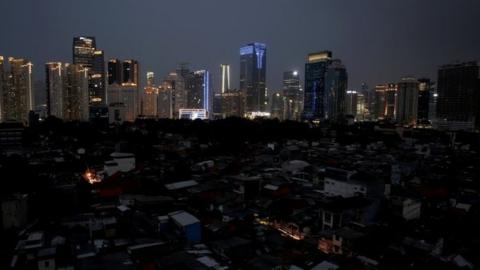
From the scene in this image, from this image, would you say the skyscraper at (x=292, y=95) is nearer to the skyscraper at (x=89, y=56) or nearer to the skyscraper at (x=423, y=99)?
the skyscraper at (x=423, y=99)

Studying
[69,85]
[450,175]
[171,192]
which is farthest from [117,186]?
[69,85]

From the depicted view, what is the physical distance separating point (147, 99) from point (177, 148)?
34.4m

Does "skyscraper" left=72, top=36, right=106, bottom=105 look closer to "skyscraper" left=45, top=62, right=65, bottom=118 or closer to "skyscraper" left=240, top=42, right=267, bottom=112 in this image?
"skyscraper" left=45, top=62, right=65, bottom=118

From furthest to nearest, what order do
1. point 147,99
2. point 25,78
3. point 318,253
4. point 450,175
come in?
point 147,99, point 25,78, point 450,175, point 318,253

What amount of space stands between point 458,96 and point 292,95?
3793 cm

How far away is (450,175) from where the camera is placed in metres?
15.2

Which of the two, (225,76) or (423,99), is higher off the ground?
(225,76)

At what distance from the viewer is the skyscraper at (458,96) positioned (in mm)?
42250

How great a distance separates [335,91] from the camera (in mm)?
54656

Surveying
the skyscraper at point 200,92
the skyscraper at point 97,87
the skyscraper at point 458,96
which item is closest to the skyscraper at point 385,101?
the skyscraper at point 458,96

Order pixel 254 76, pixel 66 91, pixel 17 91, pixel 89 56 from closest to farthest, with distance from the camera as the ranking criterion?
pixel 17 91 < pixel 66 91 < pixel 89 56 < pixel 254 76

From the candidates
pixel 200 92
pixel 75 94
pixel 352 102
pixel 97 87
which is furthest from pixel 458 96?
pixel 97 87

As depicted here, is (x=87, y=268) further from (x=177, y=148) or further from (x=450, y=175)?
(x=177, y=148)

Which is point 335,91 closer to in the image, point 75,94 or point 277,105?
point 277,105
